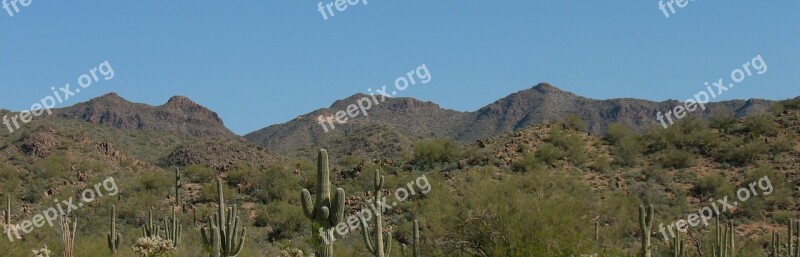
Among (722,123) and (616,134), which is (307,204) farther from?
(722,123)

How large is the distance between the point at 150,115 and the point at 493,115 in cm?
3566

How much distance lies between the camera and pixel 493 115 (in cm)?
9525

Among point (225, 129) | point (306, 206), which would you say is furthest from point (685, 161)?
point (225, 129)

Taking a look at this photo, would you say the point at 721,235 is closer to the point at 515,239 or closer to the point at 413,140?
the point at 515,239

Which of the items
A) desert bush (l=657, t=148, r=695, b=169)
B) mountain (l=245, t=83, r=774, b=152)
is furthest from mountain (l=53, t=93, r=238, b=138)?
desert bush (l=657, t=148, r=695, b=169)

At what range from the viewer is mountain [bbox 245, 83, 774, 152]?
86.4 meters

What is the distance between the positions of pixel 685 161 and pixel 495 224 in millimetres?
23999

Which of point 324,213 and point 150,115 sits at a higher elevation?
point 150,115

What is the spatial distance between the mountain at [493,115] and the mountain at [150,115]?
21.9 ft

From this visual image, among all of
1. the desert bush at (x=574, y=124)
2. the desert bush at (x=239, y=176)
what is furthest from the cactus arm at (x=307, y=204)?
the desert bush at (x=574, y=124)

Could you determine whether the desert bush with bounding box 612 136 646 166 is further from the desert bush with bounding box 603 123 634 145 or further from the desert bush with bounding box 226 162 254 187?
the desert bush with bounding box 226 162 254 187

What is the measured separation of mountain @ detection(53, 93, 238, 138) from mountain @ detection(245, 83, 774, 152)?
6.66 meters

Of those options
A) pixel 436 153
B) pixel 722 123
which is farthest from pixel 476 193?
pixel 722 123

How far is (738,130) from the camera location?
157 feet
